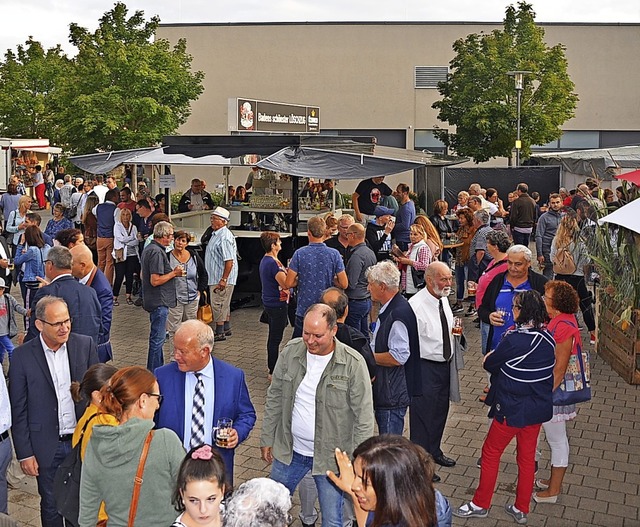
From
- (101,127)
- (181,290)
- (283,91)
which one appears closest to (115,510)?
(181,290)

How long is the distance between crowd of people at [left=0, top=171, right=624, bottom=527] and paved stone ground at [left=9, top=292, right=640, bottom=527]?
217 millimetres

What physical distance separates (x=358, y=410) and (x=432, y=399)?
166cm

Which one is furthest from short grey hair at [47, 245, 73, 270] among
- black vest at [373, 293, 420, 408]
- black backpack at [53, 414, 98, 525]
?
black backpack at [53, 414, 98, 525]

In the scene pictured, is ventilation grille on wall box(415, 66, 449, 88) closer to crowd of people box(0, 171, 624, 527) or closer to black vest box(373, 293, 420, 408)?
crowd of people box(0, 171, 624, 527)

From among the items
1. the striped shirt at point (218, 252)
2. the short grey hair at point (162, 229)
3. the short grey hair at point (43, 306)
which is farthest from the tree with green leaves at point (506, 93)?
the short grey hair at point (43, 306)

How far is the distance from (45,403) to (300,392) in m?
1.48

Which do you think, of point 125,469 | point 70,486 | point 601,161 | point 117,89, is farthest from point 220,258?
point 117,89

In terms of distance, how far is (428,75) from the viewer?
3997cm

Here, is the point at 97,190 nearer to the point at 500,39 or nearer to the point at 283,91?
the point at 500,39

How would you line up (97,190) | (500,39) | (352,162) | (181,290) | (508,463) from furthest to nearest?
(500,39) → (97,190) → (352,162) → (181,290) → (508,463)

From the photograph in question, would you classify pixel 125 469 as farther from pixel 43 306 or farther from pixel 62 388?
pixel 43 306

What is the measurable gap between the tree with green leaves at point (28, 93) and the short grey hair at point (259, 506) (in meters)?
38.5

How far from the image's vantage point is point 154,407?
388 centimetres

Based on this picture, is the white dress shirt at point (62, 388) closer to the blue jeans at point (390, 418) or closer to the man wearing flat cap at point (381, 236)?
the blue jeans at point (390, 418)
